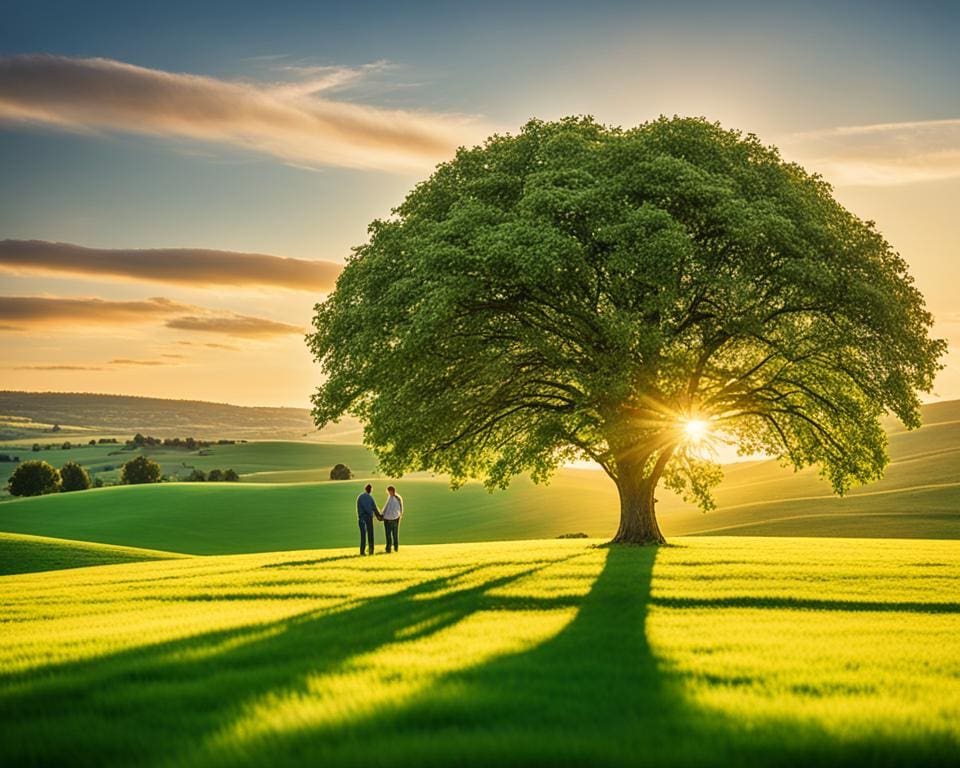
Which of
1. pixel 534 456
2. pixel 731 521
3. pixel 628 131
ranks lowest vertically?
pixel 731 521

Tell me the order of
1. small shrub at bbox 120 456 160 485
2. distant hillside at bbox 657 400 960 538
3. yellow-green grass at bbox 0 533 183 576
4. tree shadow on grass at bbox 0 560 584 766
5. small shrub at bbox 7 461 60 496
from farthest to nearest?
1. small shrub at bbox 120 456 160 485
2. small shrub at bbox 7 461 60 496
3. distant hillside at bbox 657 400 960 538
4. yellow-green grass at bbox 0 533 183 576
5. tree shadow on grass at bbox 0 560 584 766

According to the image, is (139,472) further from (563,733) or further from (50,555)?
(563,733)

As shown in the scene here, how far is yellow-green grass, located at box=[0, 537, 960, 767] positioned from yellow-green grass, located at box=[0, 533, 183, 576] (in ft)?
100

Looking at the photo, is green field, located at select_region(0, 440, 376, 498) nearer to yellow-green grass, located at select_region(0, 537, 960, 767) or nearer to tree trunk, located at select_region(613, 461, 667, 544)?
tree trunk, located at select_region(613, 461, 667, 544)

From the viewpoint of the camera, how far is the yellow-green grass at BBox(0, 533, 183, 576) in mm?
45281

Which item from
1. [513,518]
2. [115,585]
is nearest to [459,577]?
[115,585]

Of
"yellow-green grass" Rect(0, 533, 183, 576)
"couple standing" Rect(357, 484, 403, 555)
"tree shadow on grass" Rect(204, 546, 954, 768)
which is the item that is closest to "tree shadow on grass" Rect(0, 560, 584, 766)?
"tree shadow on grass" Rect(204, 546, 954, 768)

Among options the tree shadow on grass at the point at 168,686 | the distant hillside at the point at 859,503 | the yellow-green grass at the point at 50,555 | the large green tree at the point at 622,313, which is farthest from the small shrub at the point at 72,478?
the tree shadow on grass at the point at 168,686

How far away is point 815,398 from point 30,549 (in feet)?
142

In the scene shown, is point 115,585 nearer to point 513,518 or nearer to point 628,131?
point 628,131

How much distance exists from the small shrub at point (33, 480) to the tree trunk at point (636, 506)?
94.8 metres

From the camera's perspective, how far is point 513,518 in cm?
9062

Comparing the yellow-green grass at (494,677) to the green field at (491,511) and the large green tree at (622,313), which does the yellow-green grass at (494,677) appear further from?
the green field at (491,511)

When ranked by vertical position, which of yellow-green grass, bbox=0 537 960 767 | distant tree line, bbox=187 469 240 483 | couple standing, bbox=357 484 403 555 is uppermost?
distant tree line, bbox=187 469 240 483
